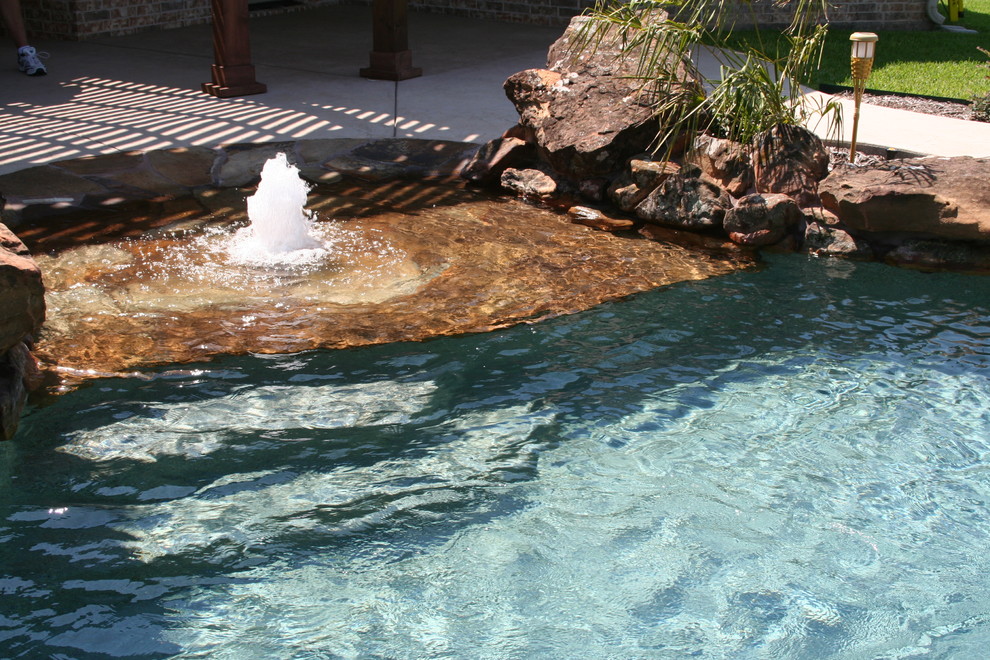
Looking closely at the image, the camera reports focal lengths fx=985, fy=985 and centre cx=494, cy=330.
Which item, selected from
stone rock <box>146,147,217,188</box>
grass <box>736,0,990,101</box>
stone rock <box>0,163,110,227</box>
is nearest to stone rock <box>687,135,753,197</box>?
stone rock <box>146,147,217,188</box>

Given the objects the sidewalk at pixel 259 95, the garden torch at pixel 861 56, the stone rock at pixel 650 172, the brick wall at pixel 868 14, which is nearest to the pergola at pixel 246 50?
the sidewalk at pixel 259 95

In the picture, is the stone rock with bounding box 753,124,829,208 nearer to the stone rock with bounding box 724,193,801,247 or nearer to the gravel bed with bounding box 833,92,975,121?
the stone rock with bounding box 724,193,801,247

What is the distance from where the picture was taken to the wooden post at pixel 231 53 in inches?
354

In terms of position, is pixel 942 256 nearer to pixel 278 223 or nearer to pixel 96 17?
pixel 278 223

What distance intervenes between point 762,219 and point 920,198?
3.14 ft

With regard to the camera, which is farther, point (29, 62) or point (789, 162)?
point (29, 62)

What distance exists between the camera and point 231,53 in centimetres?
918

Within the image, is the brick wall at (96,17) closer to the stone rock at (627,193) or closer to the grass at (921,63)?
the grass at (921,63)

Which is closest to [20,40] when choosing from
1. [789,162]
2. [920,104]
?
[789,162]

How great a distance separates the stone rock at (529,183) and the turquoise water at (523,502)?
233 cm

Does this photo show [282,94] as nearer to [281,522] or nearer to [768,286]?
[768,286]

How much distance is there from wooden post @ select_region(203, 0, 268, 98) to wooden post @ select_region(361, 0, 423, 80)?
1.36 meters

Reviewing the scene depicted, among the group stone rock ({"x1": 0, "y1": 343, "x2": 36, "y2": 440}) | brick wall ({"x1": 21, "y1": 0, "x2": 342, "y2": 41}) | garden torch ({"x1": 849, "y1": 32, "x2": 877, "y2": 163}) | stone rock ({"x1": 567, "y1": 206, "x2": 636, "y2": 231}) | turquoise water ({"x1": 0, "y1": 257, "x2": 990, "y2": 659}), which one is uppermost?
brick wall ({"x1": 21, "y1": 0, "x2": 342, "y2": 41})

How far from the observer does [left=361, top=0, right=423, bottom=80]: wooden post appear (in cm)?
997
